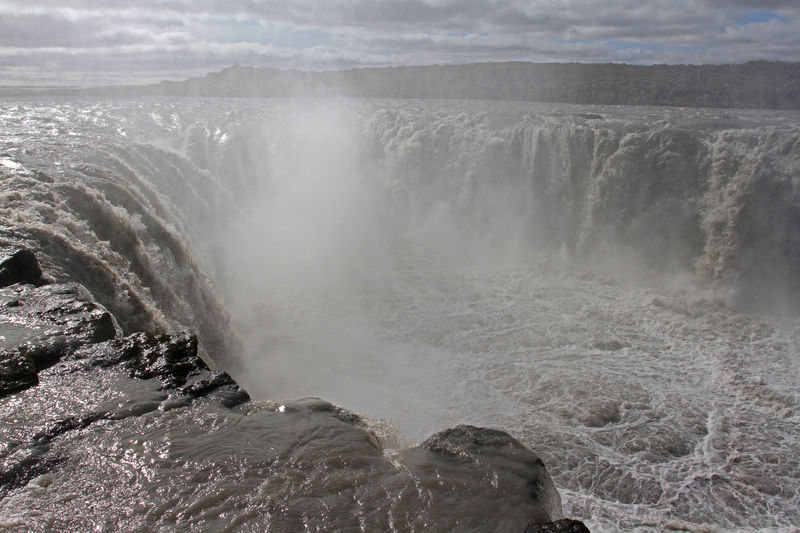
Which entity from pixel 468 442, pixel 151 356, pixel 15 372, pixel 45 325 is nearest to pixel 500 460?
pixel 468 442

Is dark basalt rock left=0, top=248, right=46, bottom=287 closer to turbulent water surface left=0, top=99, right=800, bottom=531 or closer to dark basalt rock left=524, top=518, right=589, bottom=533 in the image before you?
turbulent water surface left=0, top=99, right=800, bottom=531

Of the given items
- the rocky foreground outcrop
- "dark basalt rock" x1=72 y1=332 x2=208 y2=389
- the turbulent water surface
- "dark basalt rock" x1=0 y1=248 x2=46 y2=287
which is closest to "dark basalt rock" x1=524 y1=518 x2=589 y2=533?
the rocky foreground outcrop

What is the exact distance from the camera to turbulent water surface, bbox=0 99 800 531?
18.2ft

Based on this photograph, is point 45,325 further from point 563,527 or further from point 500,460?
point 563,527

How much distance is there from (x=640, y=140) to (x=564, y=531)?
1079 centimetres

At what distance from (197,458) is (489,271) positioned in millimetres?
9749

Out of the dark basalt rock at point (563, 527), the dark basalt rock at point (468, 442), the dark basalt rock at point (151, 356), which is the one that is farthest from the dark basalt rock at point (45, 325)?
the dark basalt rock at point (563, 527)

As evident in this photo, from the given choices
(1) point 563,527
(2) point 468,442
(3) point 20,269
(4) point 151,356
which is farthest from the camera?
(3) point 20,269

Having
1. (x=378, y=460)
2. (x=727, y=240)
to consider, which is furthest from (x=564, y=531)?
(x=727, y=240)

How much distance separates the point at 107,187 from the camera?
7141 millimetres

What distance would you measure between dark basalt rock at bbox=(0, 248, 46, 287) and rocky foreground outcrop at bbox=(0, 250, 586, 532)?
688 mm

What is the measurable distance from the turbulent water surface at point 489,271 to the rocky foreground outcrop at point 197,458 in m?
0.08

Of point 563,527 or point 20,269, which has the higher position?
point 20,269

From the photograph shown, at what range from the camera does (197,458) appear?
284 centimetres
